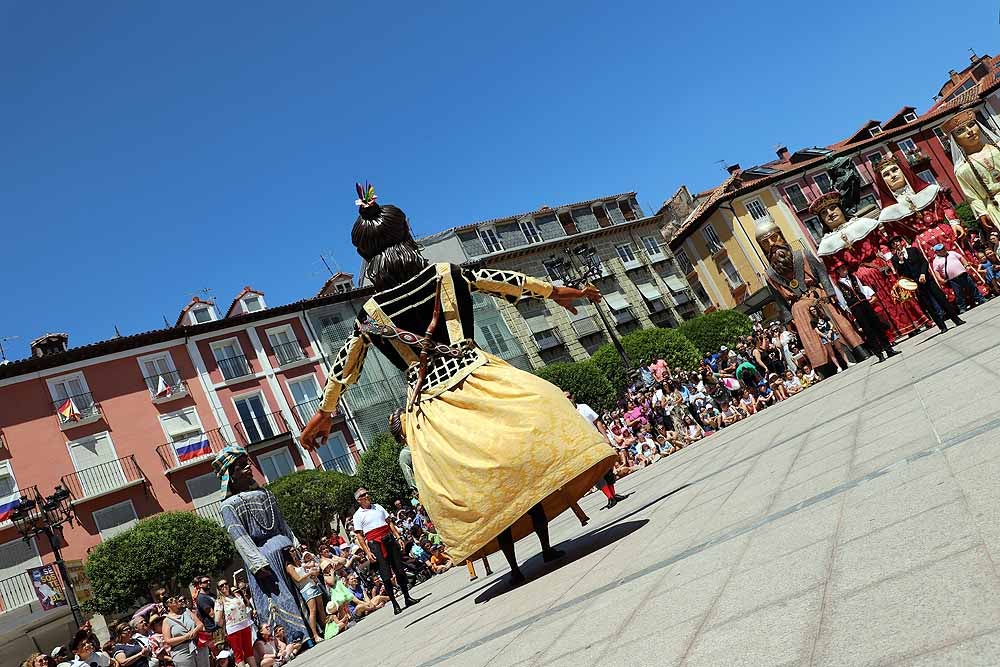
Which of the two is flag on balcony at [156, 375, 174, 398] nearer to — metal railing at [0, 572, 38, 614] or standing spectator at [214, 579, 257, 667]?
metal railing at [0, 572, 38, 614]

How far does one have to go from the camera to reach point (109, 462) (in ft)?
109

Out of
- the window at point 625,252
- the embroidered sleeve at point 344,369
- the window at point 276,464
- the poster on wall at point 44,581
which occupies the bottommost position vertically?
the embroidered sleeve at point 344,369

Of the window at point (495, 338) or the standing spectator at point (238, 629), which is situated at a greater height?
the window at point (495, 338)

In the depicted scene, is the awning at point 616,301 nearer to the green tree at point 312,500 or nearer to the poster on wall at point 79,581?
the green tree at point 312,500

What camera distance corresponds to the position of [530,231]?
184ft

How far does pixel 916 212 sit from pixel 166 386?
33232mm

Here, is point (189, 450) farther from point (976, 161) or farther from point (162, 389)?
point (976, 161)

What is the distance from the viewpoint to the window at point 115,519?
32156 mm

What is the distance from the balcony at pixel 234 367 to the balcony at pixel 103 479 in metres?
6.26

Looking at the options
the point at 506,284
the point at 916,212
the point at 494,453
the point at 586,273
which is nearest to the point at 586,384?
the point at 586,273

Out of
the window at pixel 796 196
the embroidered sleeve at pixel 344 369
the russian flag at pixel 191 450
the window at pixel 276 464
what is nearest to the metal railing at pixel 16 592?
the russian flag at pixel 191 450

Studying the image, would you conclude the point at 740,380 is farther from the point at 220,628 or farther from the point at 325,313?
the point at 325,313

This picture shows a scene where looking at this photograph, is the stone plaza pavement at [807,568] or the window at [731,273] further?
the window at [731,273]

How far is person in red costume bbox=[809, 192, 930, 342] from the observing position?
38.4 ft
